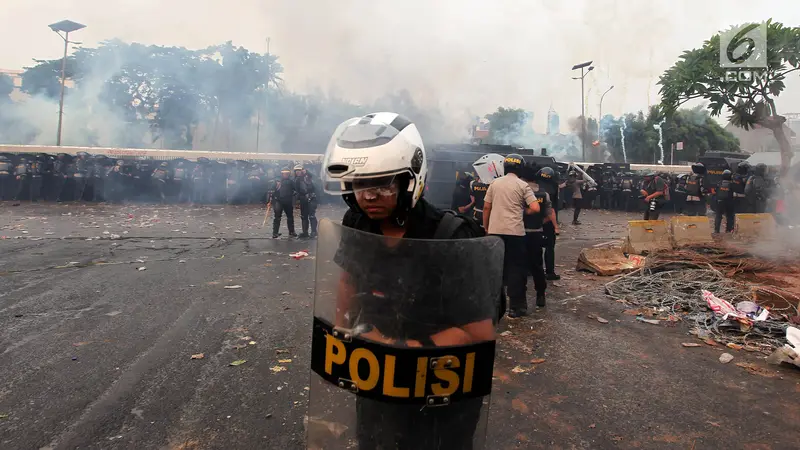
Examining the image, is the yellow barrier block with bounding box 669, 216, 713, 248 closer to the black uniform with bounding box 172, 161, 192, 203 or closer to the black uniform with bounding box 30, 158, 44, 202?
the black uniform with bounding box 172, 161, 192, 203

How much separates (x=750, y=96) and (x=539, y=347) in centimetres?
1109

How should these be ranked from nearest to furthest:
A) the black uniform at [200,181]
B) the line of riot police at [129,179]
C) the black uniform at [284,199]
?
the black uniform at [284,199], the line of riot police at [129,179], the black uniform at [200,181]

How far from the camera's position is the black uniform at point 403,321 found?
1208mm

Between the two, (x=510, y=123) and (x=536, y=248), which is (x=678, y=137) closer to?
(x=510, y=123)

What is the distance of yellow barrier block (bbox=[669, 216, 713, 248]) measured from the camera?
8102 millimetres

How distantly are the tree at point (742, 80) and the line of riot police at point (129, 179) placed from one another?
13.1 m

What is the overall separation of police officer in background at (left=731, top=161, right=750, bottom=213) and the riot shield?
451 inches

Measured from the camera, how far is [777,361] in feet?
12.3

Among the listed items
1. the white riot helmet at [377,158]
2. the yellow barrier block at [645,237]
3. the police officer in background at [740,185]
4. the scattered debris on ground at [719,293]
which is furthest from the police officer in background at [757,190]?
the white riot helmet at [377,158]

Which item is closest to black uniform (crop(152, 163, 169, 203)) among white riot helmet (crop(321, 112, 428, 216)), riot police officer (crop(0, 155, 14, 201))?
riot police officer (crop(0, 155, 14, 201))

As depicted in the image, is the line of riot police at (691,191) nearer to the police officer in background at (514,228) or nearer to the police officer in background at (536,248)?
the police officer in background at (536,248)

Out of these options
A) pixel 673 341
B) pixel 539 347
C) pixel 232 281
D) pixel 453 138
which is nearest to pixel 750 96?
pixel 673 341

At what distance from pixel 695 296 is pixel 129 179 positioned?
1874 centimetres

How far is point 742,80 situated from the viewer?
1123 cm
